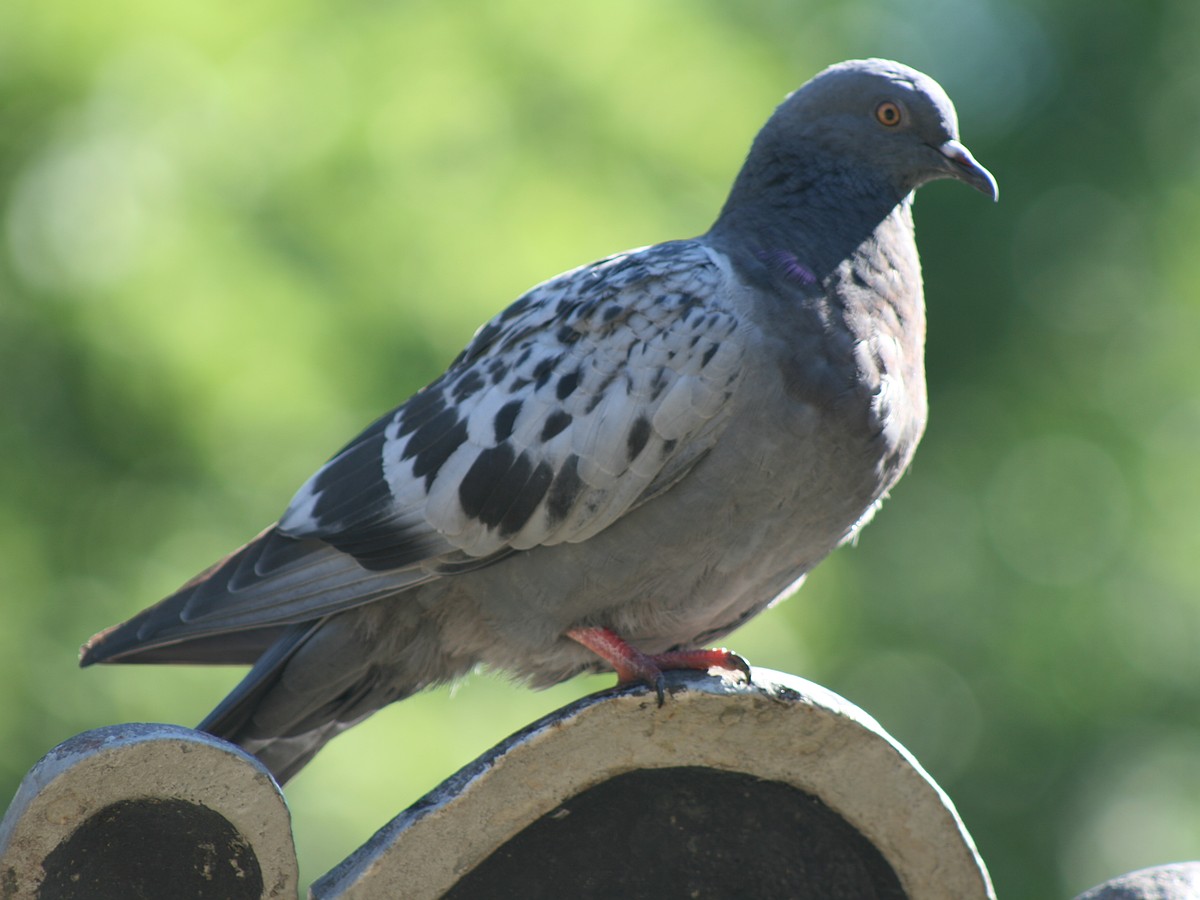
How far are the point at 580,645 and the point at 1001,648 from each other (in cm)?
659

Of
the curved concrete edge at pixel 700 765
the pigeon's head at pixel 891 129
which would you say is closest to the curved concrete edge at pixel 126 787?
the curved concrete edge at pixel 700 765

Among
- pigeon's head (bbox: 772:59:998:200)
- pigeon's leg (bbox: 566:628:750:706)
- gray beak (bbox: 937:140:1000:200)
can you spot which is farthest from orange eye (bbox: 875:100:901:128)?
pigeon's leg (bbox: 566:628:750:706)

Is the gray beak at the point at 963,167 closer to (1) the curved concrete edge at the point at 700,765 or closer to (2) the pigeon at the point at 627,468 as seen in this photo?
(2) the pigeon at the point at 627,468

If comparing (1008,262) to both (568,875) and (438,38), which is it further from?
(568,875)

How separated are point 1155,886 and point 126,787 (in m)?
1.81

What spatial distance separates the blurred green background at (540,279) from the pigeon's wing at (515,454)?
119 inches

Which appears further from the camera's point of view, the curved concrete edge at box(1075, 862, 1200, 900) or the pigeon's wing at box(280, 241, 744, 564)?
the pigeon's wing at box(280, 241, 744, 564)

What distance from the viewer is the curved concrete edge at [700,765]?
2365 mm

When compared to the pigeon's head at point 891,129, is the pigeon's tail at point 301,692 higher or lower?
lower

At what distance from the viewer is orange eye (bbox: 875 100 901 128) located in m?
3.79

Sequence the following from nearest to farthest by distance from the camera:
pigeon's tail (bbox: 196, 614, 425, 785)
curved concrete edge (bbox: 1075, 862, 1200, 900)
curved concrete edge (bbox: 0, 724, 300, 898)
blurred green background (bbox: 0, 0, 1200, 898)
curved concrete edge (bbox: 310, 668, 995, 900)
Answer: curved concrete edge (bbox: 0, 724, 300, 898), curved concrete edge (bbox: 310, 668, 995, 900), curved concrete edge (bbox: 1075, 862, 1200, 900), pigeon's tail (bbox: 196, 614, 425, 785), blurred green background (bbox: 0, 0, 1200, 898)

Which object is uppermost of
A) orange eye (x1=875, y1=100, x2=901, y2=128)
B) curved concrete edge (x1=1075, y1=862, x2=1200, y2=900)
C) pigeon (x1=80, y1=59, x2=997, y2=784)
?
orange eye (x1=875, y1=100, x2=901, y2=128)

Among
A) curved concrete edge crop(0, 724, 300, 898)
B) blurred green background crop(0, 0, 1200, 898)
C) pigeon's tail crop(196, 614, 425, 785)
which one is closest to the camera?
curved concrete edge crop(0, 724, 300, 898)

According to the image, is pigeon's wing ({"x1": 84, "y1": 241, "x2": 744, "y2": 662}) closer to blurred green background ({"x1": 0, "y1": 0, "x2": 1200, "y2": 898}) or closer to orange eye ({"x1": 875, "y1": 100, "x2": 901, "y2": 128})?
orange eye ({"x1": 875, "y1": 100, "x2": 901, "y2": 128})
